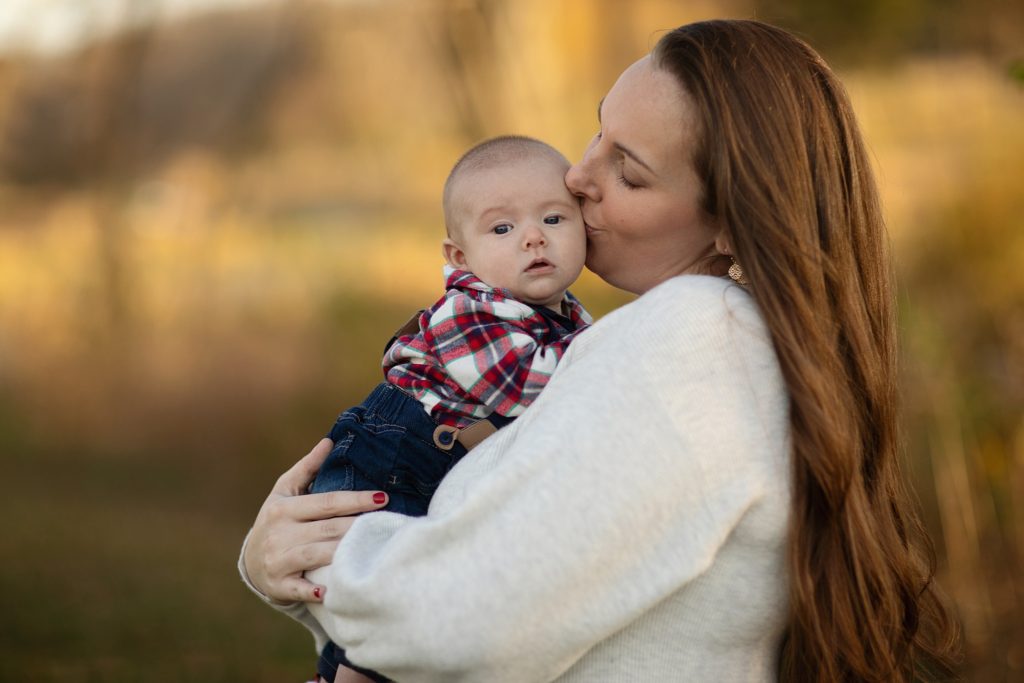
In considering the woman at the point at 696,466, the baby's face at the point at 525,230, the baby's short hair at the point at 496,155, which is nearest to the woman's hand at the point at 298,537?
the woman at the point at 696,466

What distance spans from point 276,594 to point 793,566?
2.95 feet

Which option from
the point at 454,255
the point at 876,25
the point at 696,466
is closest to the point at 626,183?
the point at 454,255

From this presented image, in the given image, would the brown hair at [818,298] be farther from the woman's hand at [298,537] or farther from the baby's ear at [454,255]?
the woman's hand at [298,537]

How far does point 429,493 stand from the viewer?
1.96 meters

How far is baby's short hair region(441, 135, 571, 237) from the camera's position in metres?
2.12

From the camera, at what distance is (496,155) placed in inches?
84.5

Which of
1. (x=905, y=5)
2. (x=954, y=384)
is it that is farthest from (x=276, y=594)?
(x=905, y=5)

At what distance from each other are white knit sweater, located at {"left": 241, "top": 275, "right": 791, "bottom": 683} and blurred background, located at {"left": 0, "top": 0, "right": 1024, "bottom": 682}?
393cm

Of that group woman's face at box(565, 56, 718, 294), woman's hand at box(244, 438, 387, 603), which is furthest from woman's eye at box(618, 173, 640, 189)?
woman's hand at box(244, 438, 387, 603)

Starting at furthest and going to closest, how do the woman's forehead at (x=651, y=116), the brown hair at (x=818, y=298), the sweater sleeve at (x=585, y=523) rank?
the woman's forehead at (x=651, y=116) → the brown hair at (x=818, y=298) → the sweater sleeve at (x=585, y=523)

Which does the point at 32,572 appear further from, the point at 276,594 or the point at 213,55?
the point at 276,594

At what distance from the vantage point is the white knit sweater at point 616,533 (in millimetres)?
1455

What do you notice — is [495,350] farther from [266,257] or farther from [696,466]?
[266,257]

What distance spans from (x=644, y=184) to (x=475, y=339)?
0.41 m
